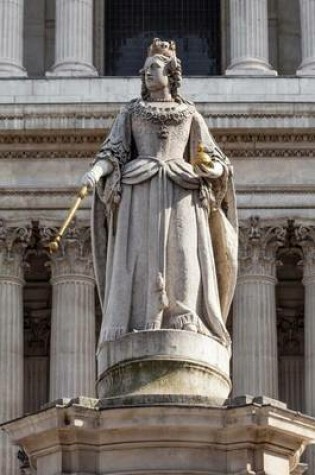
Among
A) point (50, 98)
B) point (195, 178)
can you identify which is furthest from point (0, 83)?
point (195, 178)

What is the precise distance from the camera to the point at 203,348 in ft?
77.2

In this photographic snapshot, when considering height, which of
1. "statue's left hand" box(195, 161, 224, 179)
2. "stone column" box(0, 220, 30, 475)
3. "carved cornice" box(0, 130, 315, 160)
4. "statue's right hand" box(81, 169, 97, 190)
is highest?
"carved cornice" box(0, 130, 315, 160)

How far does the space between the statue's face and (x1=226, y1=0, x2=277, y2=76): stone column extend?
3458 centimetres

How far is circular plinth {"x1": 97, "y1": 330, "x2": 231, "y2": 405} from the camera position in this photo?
23.3 metres

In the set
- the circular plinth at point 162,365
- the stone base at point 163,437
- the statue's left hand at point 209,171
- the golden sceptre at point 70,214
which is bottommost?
the stone base at point 163,437

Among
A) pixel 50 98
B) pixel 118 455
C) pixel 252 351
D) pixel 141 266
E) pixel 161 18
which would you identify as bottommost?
pixel 118 455

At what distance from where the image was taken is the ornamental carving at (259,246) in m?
55.1

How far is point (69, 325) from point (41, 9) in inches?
490

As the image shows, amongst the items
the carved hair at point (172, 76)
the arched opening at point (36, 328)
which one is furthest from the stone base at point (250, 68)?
the carved hair at point (172, 76)

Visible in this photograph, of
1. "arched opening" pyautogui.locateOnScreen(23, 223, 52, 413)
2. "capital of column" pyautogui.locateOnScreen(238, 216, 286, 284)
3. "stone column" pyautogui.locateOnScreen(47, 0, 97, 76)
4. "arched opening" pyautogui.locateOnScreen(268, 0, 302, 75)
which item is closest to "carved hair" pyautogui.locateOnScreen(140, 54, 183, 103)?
"capital of column" pyautogui.locateOnScreen(238, 216, 286, 284)

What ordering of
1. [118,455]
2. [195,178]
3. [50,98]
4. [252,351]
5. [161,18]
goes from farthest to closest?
[161,18] < [50,98] < [252,351] < [195,178] < [118,455]

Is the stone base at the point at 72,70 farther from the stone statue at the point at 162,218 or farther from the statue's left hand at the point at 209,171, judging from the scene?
the statue's left hand at the point at 209,171

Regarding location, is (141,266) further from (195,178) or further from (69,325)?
(69,325)

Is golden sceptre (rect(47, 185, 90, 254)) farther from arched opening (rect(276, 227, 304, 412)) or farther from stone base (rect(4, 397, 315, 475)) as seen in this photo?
arched opening (rect(276, 227, 304, 412))
